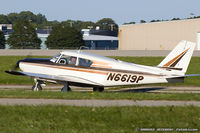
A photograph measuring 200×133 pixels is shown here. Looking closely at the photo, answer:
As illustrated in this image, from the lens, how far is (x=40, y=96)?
14938 millimetres

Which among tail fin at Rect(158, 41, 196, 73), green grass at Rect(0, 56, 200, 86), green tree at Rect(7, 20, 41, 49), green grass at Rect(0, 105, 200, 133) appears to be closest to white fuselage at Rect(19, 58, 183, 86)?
tail fin at Rect(158, 41, 196, 73)

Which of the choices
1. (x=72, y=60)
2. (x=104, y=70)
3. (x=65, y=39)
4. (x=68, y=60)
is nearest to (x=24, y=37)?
(x=65, y=39)

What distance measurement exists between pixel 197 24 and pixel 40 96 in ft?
167

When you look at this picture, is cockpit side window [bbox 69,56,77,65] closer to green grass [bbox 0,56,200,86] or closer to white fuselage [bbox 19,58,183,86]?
white fuselage [bbox 19,58,183,86]

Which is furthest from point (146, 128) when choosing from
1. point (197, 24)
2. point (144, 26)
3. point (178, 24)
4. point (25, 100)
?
point (144, 26)

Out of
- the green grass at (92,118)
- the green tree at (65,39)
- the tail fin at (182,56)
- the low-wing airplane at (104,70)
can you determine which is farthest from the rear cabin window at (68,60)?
the green tree at (65,39)

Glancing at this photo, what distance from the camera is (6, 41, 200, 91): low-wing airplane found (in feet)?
61.0

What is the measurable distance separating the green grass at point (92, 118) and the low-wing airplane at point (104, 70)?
6.14 m

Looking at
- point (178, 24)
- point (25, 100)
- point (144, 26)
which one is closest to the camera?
point (25, 100)

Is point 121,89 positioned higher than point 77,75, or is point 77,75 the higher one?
point 77,75

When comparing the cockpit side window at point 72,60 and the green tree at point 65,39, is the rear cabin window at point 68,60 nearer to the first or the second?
the cockpit side window at point 72,60

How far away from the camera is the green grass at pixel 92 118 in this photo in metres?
10.6

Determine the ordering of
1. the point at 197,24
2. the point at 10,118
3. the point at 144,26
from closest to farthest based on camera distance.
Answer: the point at 10,118 < the point at 197,24 < the point at 144,26

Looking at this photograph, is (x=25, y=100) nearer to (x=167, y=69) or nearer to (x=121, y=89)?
(x=167, y=69)
